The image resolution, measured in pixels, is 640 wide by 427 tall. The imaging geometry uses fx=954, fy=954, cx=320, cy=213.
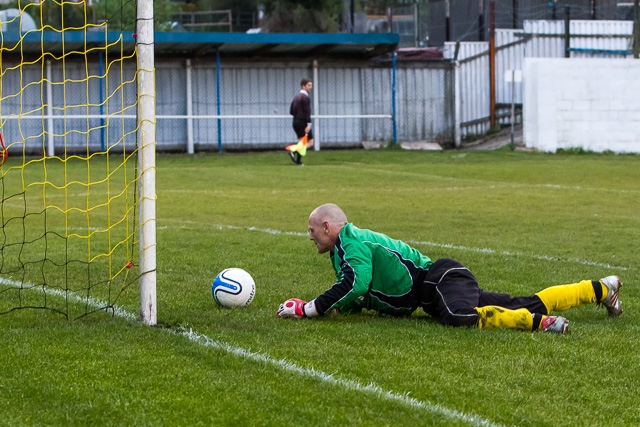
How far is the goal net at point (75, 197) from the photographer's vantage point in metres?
6.01

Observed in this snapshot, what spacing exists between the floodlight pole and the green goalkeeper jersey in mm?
1082

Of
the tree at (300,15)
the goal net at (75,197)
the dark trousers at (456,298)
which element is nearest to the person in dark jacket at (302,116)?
the goal net at (75,197)

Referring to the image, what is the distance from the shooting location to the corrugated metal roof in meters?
26.0

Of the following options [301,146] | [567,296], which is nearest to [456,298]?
[567,296]

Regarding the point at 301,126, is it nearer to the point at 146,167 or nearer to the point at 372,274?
the point at 372,274

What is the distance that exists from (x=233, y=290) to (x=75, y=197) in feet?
35.1

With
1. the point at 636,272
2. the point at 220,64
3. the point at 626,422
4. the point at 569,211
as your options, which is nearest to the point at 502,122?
the point at 220,64

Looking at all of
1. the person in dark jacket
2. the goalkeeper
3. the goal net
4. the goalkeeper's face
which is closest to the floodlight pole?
the goal net

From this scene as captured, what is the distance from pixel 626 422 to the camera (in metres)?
4.11

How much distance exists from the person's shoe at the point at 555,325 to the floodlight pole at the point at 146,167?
2.43 metres

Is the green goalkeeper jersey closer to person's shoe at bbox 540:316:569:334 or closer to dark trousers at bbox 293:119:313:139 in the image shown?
person's shoe at bbox 540:316:569:334

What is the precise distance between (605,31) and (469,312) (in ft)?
94.2

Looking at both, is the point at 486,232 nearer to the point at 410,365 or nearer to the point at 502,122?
the point at 410,365

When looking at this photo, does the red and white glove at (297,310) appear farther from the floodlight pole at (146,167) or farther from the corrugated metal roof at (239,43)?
the corrugated metal roof at (239,43)
